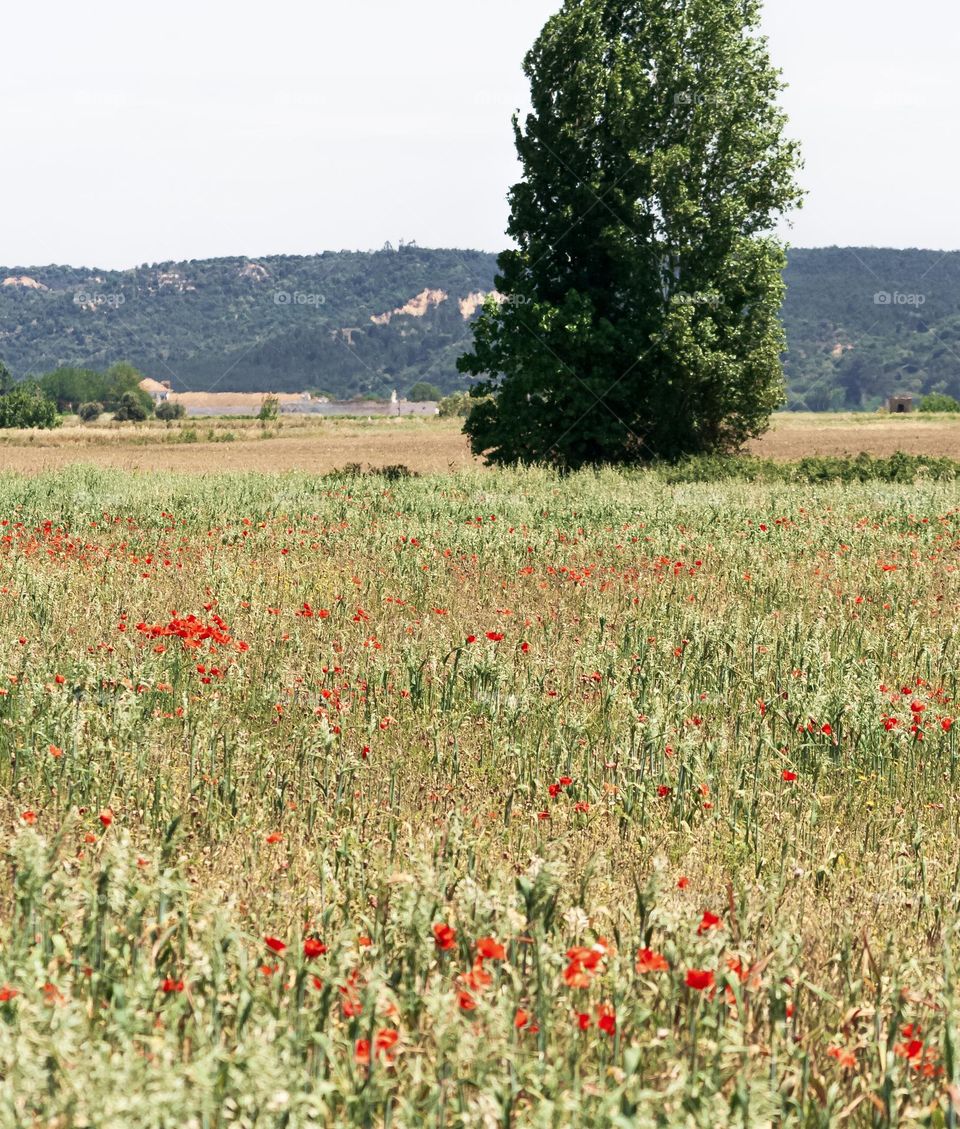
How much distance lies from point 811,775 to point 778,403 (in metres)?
26.6

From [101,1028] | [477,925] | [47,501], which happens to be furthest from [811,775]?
[47,501]

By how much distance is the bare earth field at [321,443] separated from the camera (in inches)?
1895

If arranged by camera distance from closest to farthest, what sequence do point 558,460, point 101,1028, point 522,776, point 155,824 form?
point 101,1028 < point 155,824 < point 522,776 < point 558,460

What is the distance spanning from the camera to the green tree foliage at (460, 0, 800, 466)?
28.1 m

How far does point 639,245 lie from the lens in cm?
2842

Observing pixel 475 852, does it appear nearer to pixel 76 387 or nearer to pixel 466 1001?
pixel 466 1001

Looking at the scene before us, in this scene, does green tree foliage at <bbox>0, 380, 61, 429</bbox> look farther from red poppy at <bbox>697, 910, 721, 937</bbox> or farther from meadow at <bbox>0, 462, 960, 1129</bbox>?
red poppy at <bbox>697, 910, 721, 937</bbox>

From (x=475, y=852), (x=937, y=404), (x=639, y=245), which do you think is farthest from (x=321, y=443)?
(x=937, y=404)

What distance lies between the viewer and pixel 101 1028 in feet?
9.75

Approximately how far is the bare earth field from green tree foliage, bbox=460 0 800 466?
10935 millimetres

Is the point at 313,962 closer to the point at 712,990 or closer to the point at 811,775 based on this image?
the point at 712,990

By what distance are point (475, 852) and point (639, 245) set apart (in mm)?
26414

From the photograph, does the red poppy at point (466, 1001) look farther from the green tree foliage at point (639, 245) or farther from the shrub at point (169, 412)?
the shrub at point (169, 412)

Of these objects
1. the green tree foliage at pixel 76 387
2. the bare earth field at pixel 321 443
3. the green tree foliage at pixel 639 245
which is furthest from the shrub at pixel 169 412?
the green tree foliage at pixel 639 245
